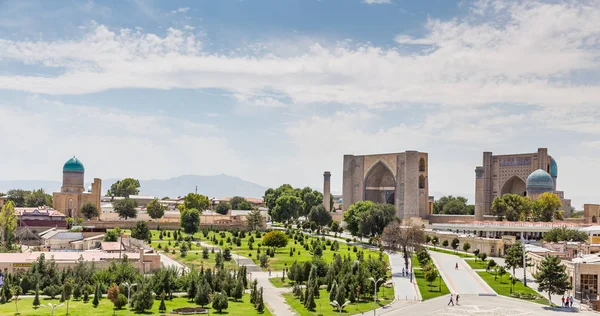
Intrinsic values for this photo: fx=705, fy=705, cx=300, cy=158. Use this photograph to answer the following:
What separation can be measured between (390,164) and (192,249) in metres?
41.1

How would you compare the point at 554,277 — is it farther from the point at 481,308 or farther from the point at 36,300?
the point at 36,300

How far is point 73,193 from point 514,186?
61448 millimetres

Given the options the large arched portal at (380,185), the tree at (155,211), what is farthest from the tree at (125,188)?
the large arched portal at (380,185)

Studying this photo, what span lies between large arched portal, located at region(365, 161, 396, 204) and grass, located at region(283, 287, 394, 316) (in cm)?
5887

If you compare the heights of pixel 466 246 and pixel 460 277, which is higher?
pixel 466 246

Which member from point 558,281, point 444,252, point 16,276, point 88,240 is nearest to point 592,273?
point 558,281

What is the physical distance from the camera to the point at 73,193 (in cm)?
9362

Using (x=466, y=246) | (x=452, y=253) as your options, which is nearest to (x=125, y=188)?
(x=452, y=253)

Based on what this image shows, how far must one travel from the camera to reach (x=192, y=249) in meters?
66.0

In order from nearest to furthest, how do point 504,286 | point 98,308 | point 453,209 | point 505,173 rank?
point 98,308, point 504,286, point 505,173, point 453,209

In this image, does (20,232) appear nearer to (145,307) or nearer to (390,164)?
(145,307)

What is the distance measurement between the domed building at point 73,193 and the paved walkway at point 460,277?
50918 mm

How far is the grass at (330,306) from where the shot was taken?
38.2 meters

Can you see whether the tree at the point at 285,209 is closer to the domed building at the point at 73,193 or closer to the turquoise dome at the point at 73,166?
the domed building at the point at 73,193
